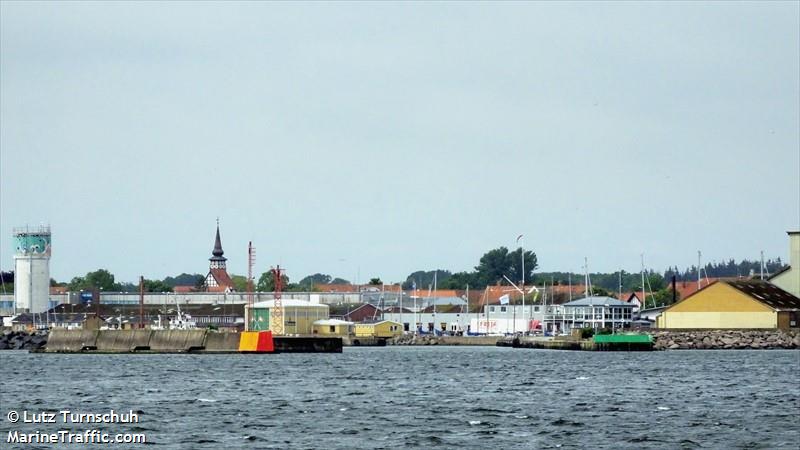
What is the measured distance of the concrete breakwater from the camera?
19288 cm

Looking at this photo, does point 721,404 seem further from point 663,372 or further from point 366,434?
point 663,372

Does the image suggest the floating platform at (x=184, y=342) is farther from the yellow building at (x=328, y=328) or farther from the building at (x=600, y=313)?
the building at (x=600, y=313)

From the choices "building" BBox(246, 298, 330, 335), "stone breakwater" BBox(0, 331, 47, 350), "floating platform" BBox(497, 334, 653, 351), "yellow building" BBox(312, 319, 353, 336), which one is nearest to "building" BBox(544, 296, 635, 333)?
"floating platform" BBox(497, 334, 653, 351)

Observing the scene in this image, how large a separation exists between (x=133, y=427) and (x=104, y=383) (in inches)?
1187

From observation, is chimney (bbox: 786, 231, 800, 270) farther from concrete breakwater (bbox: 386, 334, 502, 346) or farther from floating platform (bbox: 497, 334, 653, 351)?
concrete breakwater (bbox: 386, 334, 502, 346)

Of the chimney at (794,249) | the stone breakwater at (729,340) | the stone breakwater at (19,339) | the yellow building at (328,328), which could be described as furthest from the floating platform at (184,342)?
the chimney at (794,249)

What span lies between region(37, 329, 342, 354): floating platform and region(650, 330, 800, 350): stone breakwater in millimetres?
37816

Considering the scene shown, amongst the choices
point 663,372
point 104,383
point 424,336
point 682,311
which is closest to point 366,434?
point 104,383

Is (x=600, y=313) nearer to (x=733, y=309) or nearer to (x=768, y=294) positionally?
(x=768, y=294)

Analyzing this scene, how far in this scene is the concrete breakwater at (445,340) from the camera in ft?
633

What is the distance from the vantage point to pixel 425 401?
70.2m

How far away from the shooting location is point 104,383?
276ft

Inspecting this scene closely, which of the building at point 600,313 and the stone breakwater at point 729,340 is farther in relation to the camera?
the building at point 600,313

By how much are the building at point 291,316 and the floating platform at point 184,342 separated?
1992 cm
